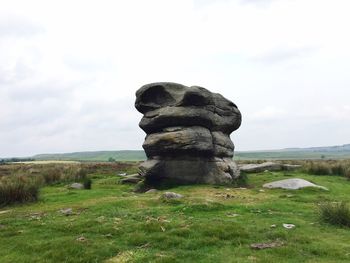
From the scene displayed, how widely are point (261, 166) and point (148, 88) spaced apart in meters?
14.0

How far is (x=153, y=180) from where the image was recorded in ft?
99.0

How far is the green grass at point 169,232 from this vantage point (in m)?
12.3

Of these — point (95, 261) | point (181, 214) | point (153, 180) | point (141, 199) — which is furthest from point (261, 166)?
point (95, 261)

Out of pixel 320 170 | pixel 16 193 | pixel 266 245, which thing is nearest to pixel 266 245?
pixel 266 245

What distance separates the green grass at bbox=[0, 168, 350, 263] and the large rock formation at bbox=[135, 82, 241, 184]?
328 inches

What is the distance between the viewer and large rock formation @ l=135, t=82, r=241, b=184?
97.1ft

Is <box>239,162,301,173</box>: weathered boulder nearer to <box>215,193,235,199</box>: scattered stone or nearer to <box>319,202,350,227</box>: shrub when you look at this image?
<box>215,193,235,199</box>: scattered stone

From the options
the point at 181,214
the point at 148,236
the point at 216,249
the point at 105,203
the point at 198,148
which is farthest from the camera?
the point at 198,148

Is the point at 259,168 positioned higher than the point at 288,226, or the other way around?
the point at 259,168

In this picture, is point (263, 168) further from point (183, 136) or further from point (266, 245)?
point (266, 245)

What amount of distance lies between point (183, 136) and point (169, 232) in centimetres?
1528

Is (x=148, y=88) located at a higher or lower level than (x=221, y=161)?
higher

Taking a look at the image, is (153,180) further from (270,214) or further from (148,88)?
(270,214)

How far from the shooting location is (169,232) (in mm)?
14336
